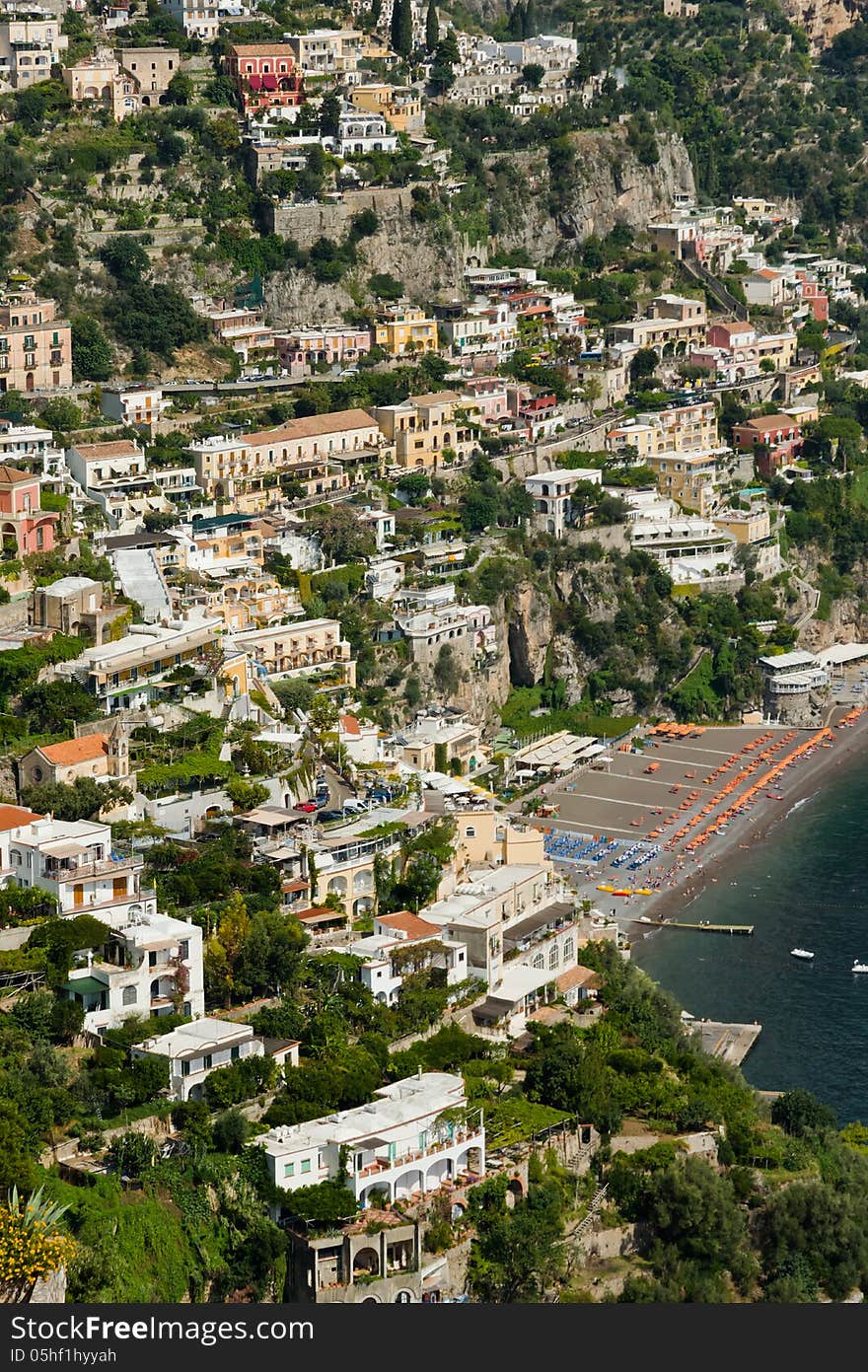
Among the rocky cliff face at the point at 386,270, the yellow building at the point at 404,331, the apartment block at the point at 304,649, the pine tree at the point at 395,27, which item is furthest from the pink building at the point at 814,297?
the apartment block at the point at 304,649

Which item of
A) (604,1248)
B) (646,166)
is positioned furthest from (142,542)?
(646,166)

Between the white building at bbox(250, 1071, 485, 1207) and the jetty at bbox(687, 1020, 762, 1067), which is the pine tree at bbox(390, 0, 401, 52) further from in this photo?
the white building at bbox(250, 1071, 485, 1207)

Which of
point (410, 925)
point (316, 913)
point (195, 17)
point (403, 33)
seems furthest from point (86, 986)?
point (403, 33)

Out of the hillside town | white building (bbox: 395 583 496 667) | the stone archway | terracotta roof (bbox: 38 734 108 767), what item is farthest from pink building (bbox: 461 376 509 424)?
the stone archway

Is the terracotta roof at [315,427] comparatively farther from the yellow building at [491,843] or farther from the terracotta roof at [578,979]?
the terracotta roof at [578,979]

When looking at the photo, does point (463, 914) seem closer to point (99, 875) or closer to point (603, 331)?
point (99, 875)
